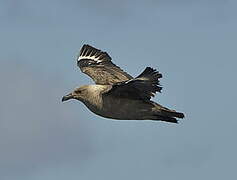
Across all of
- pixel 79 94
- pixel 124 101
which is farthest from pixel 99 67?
pixel 124 101

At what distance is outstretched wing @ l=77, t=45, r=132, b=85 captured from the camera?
24.2m

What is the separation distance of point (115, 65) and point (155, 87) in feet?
20.6

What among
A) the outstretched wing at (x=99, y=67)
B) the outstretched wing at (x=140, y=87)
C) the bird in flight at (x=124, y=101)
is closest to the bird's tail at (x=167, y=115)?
the bird in flight at (x=124, y=101)

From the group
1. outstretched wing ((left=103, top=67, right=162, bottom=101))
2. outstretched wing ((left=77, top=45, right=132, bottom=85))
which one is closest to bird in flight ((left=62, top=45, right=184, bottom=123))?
outstretched wing ((left=103, top=67, right=162, bottom=101))

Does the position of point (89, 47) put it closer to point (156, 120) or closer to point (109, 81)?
point (109, 81)

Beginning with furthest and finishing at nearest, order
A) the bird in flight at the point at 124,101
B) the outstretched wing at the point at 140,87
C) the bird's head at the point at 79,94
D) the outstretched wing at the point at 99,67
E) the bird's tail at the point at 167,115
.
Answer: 1. the outstretched wing at the point at 99,67
2. the bird's head at the point at 79,94
3. the bird's tail at the point at 167,115
4. the bird in flight at the point at 124,101
5. the outstretched wing at the point at 140,87

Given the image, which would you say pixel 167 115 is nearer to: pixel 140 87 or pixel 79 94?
pixel 140 87

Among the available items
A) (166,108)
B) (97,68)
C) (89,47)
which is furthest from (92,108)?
(89,47)

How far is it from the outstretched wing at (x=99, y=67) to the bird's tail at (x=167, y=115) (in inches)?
87.6

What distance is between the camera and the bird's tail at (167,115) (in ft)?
70.7

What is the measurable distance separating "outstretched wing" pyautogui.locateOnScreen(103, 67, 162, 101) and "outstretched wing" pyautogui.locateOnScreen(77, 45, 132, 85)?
6.38ft

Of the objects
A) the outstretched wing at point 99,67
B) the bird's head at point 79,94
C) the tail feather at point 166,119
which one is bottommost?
the tail feather at point 166,119

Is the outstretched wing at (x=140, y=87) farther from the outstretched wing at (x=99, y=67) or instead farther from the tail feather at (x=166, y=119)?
the outstretched wing at (x=99, y=67)

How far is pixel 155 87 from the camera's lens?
20172mm
